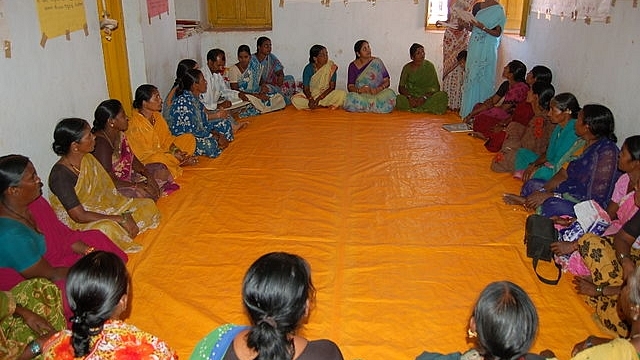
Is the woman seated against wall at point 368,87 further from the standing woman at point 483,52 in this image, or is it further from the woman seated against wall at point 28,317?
the woman seated against wall at point 28,317

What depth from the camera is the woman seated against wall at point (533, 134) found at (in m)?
4.92

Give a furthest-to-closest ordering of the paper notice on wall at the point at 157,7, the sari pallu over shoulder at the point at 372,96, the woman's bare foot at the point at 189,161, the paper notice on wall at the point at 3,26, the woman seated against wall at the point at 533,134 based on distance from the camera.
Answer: the sari pallu over shoulder at the point at 372,96 < the paper notice on wall at the point at 157,7 < the woman's bare foot at the point at 189,161 < the woman seated against wall at the point at 533,134 < the paper notice on wall at the point at 3,26

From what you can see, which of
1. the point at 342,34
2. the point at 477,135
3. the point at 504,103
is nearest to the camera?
the point at 504,103

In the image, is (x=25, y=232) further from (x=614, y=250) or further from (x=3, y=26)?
(x=614, y=250)

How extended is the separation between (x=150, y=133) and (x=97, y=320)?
10.5 ft

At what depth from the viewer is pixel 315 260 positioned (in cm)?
358

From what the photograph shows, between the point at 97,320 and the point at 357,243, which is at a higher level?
the point at 97,320

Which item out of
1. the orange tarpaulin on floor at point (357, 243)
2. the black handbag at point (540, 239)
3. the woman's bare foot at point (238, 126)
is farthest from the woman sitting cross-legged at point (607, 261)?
the woman's bare foot at point (238, 126)

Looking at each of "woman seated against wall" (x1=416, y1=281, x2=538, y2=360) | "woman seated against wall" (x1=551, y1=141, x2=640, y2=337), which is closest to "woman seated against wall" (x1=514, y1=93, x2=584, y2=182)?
"woman seated against wall" (x1=551, y1=141, x2=640, y2=337)

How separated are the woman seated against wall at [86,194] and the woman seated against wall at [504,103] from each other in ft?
12.4

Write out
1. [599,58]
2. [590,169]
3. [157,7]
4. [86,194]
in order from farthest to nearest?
[157,7] < [599,58] < [590,169] < [86,194]

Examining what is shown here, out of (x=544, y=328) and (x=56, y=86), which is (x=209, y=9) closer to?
(x=56, y=86)

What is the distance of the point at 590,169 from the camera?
3.77 metres

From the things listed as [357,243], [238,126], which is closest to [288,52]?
[238,126]
